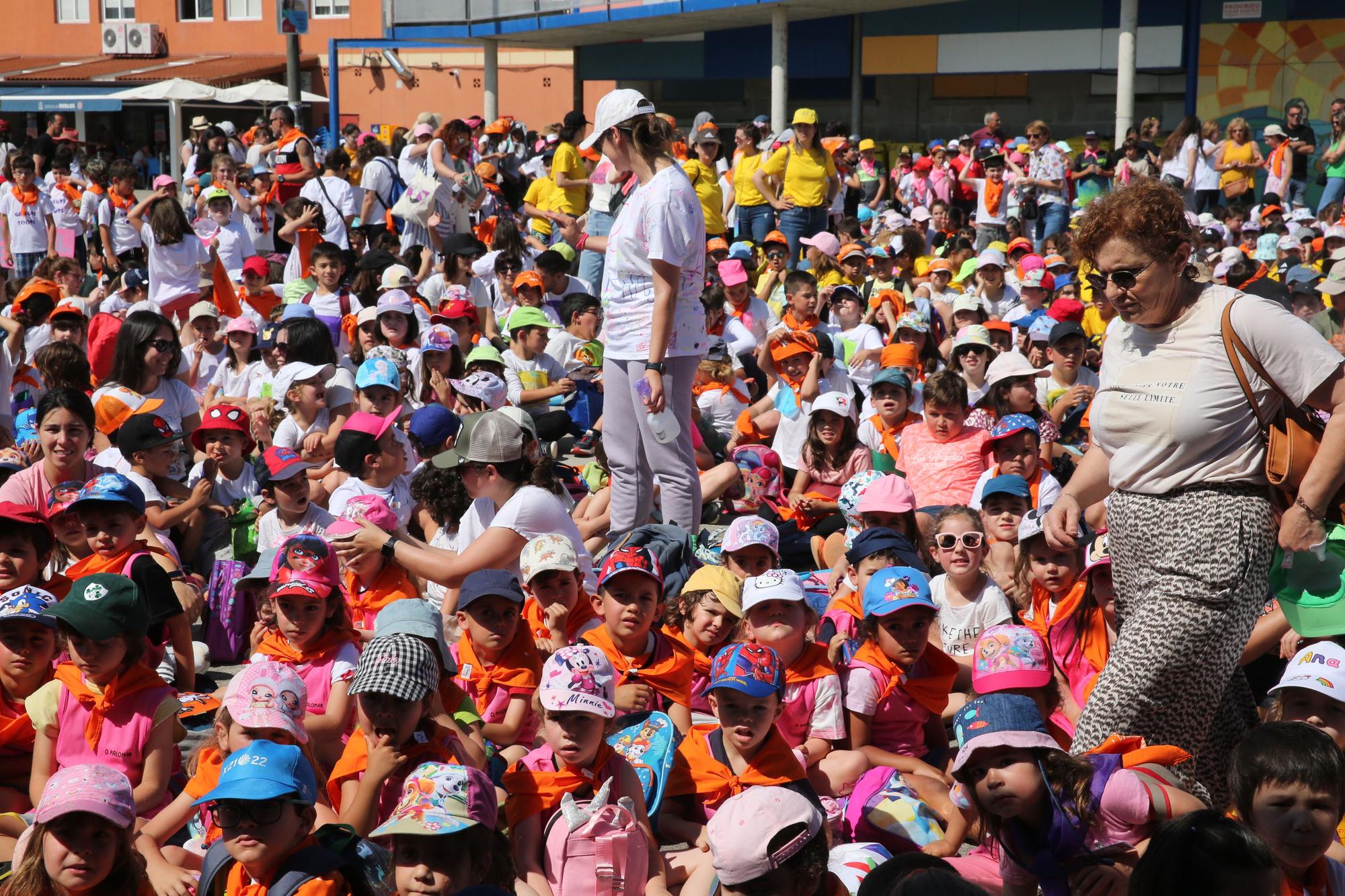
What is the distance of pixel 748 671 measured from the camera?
4.00 meters

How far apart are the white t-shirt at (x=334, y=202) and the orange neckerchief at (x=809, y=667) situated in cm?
910

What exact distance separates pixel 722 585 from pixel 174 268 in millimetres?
6759

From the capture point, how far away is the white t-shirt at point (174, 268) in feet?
33.7

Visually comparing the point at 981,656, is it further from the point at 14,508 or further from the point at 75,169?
the point at 75,169

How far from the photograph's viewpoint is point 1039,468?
21.6ft

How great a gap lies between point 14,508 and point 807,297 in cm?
559

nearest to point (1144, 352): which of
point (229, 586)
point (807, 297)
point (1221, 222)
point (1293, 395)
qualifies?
point (1293, 395)

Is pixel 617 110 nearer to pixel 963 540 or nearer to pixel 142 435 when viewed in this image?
pixel 963 540

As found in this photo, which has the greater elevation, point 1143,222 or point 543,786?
point 1143,222

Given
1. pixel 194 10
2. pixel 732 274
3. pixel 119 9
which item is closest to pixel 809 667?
pixel 732 274

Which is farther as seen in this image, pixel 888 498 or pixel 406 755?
pixel 888 498

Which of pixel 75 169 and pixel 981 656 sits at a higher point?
pixel 75 169

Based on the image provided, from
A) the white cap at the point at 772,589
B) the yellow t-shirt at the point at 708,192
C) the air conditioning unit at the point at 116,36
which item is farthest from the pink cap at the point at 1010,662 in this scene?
the air conditioning unit at the point at 116,36

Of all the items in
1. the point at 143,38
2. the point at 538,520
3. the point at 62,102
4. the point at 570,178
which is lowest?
the point at 538,520
